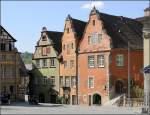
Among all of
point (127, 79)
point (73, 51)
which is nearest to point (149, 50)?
point (127, 79)

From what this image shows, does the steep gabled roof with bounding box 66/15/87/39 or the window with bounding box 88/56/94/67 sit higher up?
the steep gabled roof with bounding box 66/15/87/39

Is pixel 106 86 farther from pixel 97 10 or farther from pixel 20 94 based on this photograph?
pixel 20 94

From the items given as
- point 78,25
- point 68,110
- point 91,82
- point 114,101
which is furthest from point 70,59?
point 68,110

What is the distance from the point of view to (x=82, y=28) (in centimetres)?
8044

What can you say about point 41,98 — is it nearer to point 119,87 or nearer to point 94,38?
point 94,38

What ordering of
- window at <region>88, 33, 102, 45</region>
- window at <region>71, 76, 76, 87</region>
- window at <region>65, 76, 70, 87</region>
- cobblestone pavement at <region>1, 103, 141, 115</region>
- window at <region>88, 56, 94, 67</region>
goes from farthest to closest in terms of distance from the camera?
window at <region>65, 76, 70, 87</region> < window at <region>71, 76, 76, 87</region> < window at <region>88, 56, 94, 67</region> < window at <region>88, 33, 102, 45</region> < cobblestone pavement at <region>1, 103, 141, 115</region>

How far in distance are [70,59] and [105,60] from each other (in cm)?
907

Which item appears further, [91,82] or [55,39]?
[55,39]

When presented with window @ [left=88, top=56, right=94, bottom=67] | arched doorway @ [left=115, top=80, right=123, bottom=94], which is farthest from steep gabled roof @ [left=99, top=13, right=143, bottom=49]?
arched doorway @ [left=115, top=80, right=123, bottom=94]

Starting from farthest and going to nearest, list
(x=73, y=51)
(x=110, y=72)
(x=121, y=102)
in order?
1. (x=73, y=51)
2. (x=110, y=72)
3. (x=121, y=102)

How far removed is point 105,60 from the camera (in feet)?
235

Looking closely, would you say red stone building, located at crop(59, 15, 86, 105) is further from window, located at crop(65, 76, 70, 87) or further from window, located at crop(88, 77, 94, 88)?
window, located at crop(88, 77, 94, 88)

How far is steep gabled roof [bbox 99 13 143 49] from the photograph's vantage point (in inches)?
2854

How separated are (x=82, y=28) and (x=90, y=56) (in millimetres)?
7652
